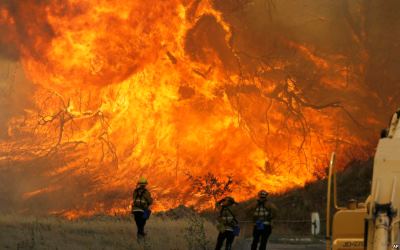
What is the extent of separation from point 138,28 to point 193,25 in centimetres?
265

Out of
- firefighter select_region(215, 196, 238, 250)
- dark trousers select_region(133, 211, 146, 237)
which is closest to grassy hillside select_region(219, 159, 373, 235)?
dark trousers select_region(133, 211, 146, 237)

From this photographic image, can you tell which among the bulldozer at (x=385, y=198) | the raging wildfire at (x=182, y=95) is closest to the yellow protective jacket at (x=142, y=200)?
the bulldozer at (x=385, y=198)

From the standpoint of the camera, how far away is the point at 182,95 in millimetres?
Answer: 39812

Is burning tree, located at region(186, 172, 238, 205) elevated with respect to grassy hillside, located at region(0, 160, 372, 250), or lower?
elevated

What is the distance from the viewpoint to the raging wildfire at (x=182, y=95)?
3969cm

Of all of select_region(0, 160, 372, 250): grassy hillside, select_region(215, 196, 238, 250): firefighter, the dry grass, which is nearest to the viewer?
the dry grass

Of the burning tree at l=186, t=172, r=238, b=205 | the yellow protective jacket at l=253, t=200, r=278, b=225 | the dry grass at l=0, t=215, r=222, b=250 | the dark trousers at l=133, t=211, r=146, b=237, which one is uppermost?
the burning tree at l=186, t=172, r=238, b=205

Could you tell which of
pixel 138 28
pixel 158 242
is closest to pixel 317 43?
pixel 138 28

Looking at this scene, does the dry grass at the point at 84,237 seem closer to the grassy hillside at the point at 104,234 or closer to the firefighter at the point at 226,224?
the grassy hillside at the point at 104,234

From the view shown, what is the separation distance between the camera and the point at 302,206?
3984 cm

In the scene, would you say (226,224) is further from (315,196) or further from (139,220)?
(315,196)

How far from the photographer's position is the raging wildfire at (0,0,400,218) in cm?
3969

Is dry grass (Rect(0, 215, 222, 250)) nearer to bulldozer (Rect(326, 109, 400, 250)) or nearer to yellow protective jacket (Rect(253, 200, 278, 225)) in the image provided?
yellow protective jacket (Rect(253, 200, 278, 225))

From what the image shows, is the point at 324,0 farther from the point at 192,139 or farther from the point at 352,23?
the point at 192,139
